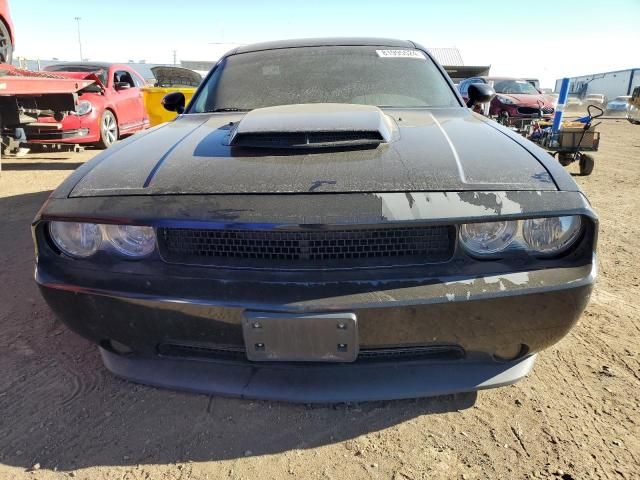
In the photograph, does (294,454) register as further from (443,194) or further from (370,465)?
(443,194)

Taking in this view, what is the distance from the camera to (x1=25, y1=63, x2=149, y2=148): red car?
24.6 ft

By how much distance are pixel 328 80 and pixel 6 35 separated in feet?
19.8

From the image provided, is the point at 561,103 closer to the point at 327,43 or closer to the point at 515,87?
the point at 327,43

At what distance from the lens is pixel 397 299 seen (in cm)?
144

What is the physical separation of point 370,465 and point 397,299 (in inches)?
25.4

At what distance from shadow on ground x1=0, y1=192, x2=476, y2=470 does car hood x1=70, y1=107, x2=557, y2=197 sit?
91cm

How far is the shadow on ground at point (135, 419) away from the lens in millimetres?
1687

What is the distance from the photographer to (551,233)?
1543mm

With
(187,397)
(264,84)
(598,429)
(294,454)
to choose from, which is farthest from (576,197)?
(264,84)

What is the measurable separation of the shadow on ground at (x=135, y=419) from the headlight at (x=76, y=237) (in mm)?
690

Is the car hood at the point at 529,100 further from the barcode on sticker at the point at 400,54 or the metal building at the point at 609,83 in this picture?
the metal building at the point at 609,83

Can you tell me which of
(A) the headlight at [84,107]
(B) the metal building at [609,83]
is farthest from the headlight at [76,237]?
(B) the metal building at [609,83]

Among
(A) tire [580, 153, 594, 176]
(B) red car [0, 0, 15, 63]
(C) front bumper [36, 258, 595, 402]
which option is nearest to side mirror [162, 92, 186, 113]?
(C) front bumper [36, 258, 595, 402]

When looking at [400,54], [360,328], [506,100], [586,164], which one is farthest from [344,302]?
[506,100]
